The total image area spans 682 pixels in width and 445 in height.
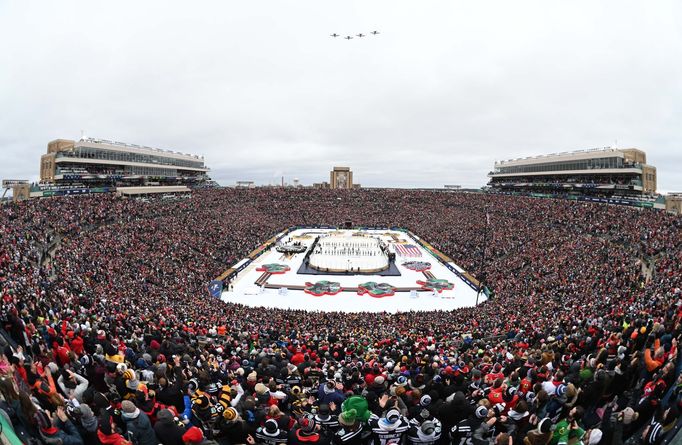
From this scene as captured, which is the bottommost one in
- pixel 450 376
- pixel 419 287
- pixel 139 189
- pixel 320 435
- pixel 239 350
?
pixel 419 287

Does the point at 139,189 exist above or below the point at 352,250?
above

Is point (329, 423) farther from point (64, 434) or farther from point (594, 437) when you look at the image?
point (594, 437)

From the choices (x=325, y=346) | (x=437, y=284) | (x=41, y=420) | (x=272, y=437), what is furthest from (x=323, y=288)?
(x=41, y=420)

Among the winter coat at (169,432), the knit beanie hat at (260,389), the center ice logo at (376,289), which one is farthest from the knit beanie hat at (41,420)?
the center ice logo at (376,289)

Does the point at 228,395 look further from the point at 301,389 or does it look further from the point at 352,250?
the point at 352,250

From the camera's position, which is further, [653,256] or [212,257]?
[212,257]

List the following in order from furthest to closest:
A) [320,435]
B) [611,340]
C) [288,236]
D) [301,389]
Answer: [288,236] < [611,340] < [301,389] < [320,435]

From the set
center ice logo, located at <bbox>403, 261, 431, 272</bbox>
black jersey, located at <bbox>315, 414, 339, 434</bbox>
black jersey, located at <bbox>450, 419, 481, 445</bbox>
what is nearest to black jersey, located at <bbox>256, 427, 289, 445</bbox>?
black jersey, located at <bbox>315, 414, 339, 434</bbox>

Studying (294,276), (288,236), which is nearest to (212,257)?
(294,276)
